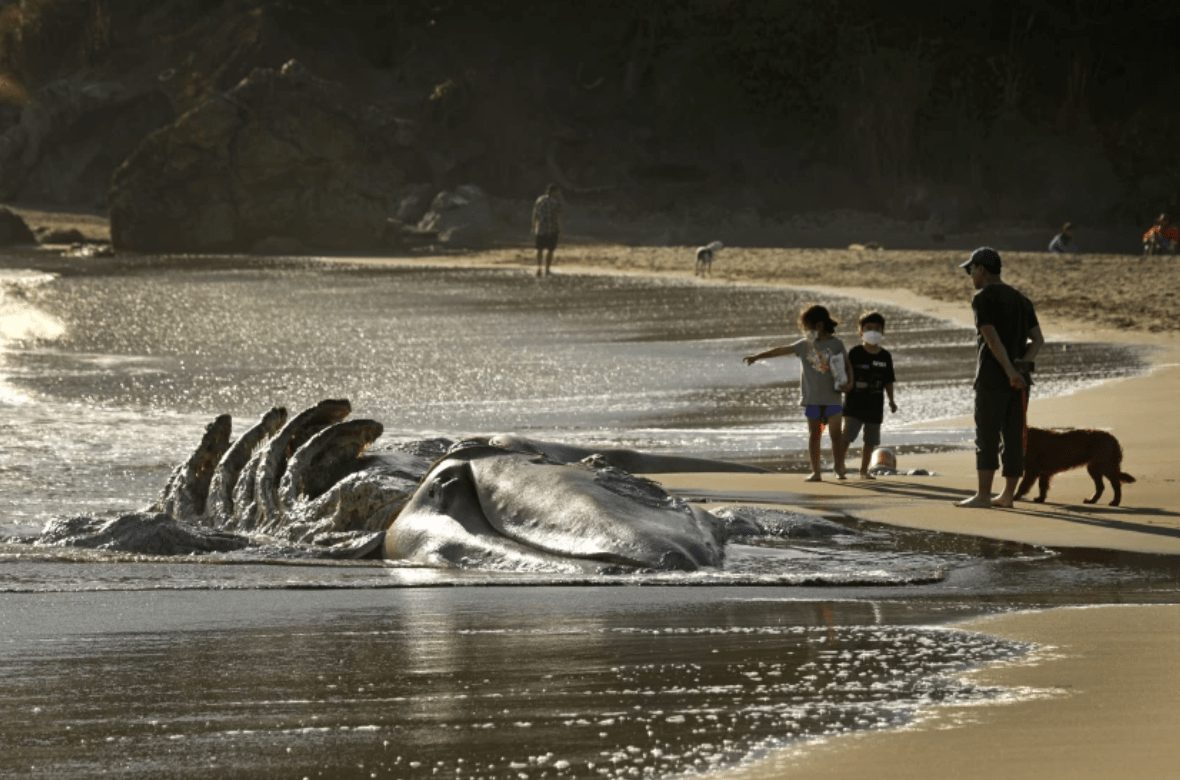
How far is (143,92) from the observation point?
168ft

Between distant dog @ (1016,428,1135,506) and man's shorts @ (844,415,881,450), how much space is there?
4.68 ft

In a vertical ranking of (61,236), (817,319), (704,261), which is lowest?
(817,319)

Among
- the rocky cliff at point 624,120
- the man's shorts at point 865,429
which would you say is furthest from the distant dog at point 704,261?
the man's shorts at point 865,429

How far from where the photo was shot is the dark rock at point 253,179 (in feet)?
134

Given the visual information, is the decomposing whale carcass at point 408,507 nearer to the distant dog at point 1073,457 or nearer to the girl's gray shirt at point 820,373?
the girl's gray shirt at point 820,373

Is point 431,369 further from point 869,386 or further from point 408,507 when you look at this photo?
point 408,507

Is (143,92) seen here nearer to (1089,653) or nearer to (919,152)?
(919,152)

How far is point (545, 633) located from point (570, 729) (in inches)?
48.9

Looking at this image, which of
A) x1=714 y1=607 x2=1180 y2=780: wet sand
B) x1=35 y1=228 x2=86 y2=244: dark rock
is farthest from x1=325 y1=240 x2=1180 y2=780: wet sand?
x1=35 y1=228 x2=86 y2=244: dark rock

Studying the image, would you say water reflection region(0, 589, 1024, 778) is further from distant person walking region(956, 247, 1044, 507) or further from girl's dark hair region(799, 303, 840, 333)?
girl's dark hair region(799, 303, 840, 333)

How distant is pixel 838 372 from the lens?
9.86m

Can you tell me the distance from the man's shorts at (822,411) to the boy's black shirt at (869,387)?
0.24 m

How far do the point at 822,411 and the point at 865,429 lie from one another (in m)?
0.37

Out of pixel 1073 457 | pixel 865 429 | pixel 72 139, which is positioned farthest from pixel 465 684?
pixel 72 139
